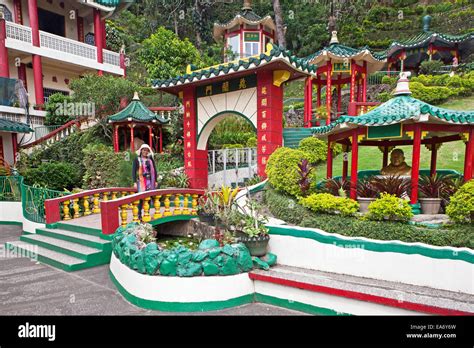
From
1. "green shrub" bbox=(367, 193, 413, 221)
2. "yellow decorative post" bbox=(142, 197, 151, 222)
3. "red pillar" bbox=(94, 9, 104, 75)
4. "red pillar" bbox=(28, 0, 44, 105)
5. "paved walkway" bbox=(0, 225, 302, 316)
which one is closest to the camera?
"paved walkway" bbox=(0, 225, 302, 316)

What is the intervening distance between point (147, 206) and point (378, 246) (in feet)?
17.3

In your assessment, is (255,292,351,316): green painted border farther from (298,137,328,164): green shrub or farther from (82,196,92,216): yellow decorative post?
(298,137,328,164): green shrub

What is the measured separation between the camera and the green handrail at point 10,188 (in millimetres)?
12051

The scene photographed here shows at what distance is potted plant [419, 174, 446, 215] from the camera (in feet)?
19.8

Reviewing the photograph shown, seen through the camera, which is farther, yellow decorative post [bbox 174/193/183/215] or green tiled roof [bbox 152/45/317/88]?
yellow decorative post [bbox 174/193/183/215]

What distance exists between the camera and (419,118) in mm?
5410

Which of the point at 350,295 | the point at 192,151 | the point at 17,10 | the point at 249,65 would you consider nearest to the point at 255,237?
the point at 350,295

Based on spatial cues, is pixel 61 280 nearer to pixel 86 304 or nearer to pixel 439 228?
pixel 86 304

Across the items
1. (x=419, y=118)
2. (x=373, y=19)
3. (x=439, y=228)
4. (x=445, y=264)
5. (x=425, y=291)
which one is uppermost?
(x=373, y=19)

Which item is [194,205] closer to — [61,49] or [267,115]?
[267,115]

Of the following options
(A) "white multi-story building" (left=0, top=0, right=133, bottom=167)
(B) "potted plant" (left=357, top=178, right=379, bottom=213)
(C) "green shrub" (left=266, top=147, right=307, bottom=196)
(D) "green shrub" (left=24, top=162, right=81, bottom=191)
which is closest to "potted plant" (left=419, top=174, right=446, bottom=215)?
(B) "potted plant" (left=357, top=178, right=379, bottom=213)
